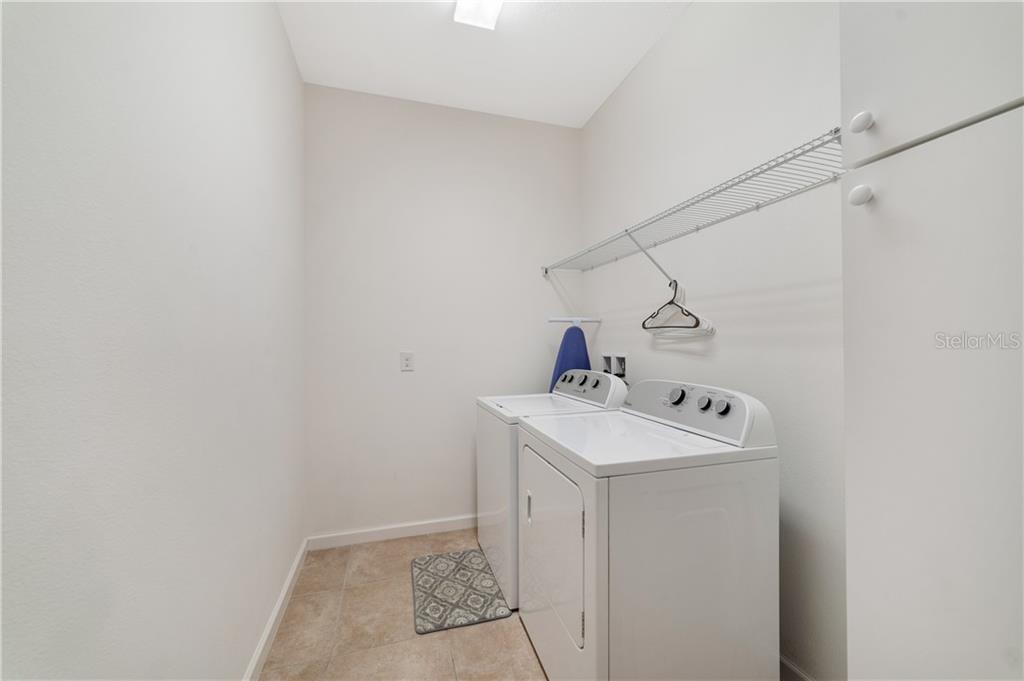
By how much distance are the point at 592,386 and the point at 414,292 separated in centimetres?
123

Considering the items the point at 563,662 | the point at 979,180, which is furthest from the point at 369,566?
the point at 979,180

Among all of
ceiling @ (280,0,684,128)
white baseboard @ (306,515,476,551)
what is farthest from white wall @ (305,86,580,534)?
ceiling @ (280,0,684,128)

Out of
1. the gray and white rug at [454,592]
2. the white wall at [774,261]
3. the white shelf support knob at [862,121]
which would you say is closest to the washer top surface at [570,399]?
the white wall at [774,261]

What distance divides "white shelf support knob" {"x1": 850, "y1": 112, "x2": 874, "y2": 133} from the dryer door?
3.29 ft

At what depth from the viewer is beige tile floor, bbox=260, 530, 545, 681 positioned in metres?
1.41

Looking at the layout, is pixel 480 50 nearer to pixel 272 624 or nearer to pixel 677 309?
pixel 677 309

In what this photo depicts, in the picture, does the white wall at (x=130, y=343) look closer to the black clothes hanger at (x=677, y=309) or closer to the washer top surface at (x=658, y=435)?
the washer top surface at (x=658, y=435)

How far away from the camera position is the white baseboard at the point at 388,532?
226 centimetres

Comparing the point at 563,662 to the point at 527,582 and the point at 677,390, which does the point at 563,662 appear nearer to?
the point at 527,582

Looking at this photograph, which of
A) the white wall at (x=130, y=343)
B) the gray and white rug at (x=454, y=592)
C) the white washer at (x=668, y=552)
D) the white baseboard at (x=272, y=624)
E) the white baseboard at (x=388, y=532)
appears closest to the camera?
the white wall at (x=130, y=343)

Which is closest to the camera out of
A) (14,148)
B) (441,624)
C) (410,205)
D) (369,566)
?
(14,148)

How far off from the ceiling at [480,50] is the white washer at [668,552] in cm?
184

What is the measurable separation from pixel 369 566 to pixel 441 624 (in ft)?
2.12

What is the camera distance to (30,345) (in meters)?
0.54
